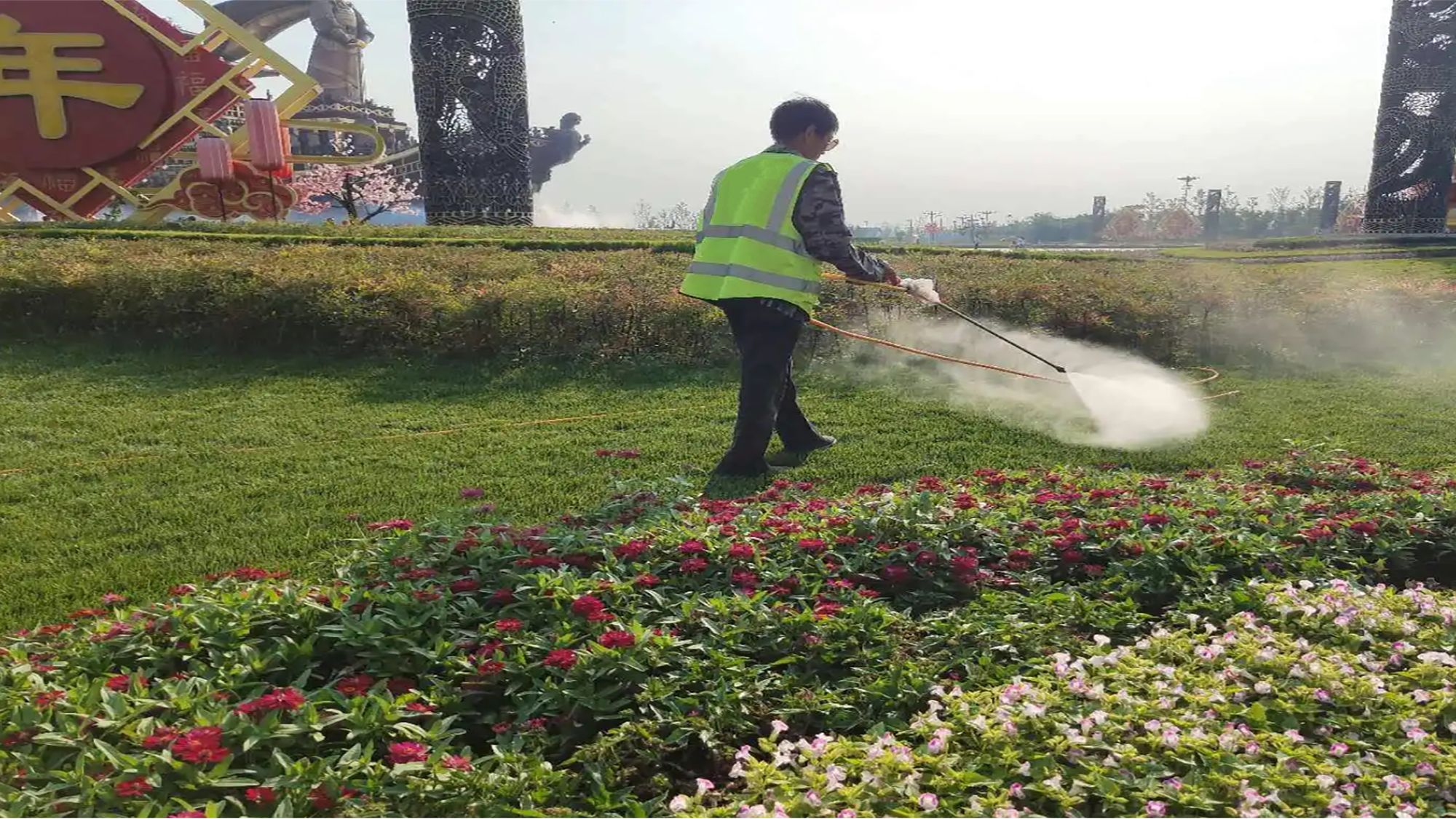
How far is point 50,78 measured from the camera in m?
14.3

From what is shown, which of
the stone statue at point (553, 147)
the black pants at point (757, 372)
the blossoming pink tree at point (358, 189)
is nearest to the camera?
the black pants at point (757, 372)

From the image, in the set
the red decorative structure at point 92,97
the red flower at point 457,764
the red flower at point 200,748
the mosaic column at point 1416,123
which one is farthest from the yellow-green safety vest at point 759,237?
the mosaic column at point 1416,123

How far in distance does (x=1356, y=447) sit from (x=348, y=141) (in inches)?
1270

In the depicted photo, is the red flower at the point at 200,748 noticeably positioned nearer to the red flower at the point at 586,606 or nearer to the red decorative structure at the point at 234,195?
the red flower at the point at 586,606

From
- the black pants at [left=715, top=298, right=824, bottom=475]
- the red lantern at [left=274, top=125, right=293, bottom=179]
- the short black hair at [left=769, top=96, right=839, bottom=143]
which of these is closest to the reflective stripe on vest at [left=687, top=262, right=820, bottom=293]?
the black pants at [left=715, top=298, right=824, bottom=475]

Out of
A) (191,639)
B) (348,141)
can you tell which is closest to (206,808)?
(191,639)

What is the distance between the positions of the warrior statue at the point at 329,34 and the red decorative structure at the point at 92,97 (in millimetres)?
20219

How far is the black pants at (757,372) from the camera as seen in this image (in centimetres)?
433

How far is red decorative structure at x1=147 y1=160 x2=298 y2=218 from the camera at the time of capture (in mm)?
15367

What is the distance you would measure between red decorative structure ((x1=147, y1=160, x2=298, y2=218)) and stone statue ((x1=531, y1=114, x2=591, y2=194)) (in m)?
31.2

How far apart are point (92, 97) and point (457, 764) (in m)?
17.3

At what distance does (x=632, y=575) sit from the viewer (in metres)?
2.80

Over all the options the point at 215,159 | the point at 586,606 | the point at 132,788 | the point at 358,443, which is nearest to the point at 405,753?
the point at 132,788

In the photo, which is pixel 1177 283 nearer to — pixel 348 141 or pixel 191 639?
pixel 191 639
